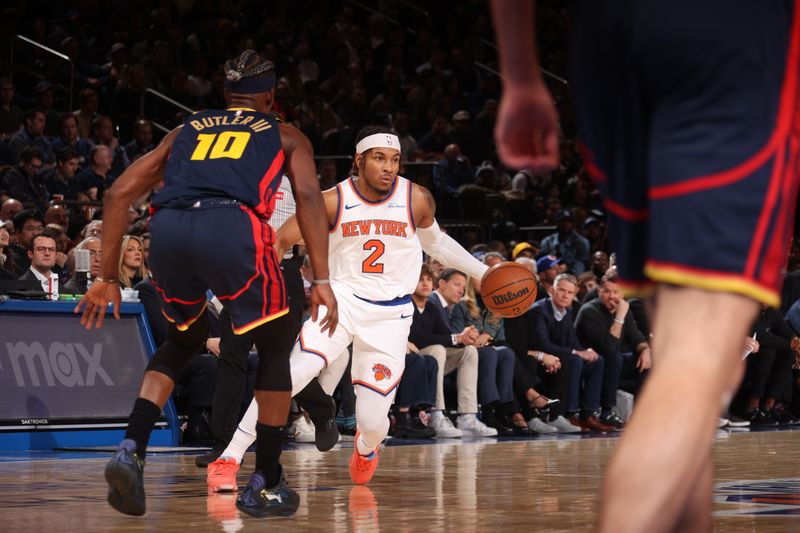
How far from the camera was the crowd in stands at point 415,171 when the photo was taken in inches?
440

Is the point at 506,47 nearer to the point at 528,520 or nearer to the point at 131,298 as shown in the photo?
the point at 528,520

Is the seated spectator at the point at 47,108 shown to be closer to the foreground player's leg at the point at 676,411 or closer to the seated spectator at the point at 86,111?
the seated spectator at the point at 86,111

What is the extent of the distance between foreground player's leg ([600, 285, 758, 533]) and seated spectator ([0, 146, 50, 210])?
10.5 metres

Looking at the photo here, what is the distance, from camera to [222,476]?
239 inches

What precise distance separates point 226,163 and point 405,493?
198 cm

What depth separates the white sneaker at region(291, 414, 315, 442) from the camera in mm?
10328

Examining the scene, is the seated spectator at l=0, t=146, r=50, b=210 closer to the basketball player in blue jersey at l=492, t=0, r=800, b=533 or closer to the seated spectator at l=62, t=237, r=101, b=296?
the seated spectator at l=62, t=237, r=101, b=296

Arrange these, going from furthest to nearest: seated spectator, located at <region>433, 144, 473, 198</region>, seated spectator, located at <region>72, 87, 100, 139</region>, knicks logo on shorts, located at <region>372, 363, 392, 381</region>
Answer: seated spectator, located at <region>433, 144, 473, 198</region> → seated spectator, located at <region>72, 87, 100, 139</region> → knicks logo on shorts, located at <region>372, 363, 392, 381</region>

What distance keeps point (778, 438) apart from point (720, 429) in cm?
190

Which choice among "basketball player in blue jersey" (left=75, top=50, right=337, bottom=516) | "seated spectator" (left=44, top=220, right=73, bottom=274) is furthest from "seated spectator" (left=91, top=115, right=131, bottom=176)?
"basketball player in blue jersey" (left=75, top=50, right=337, bottom=516)

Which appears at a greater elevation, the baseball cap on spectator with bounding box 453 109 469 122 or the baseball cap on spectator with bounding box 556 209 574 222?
the baseball cap on spectator with bounding box 453 109 469 122

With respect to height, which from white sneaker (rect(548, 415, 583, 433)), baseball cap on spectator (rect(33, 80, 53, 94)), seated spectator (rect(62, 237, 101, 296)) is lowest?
white sneaker (rect(548, 415, 583, 433))

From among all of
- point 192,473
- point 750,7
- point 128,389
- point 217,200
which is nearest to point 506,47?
point 750,7

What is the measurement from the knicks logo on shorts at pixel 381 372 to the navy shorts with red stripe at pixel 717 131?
15.6 feet
